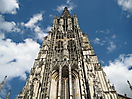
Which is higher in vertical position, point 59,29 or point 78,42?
point 59,29

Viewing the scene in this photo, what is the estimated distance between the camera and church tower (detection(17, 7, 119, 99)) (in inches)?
524

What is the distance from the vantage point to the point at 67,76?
16.9 m

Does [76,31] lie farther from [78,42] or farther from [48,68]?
[48,68]

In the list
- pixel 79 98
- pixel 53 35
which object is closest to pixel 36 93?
pixel 79 98

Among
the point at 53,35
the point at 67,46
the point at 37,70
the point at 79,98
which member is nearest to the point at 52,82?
the point at 37,70

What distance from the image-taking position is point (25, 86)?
571 inches

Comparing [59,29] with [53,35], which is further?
[59,29]

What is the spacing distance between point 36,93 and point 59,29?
18040 mm

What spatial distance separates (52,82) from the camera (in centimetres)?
1562

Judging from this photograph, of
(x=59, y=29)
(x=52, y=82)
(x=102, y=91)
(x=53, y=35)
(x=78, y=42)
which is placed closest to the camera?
(x=102, y=91)

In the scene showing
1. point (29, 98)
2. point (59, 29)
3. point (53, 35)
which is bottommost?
point (29, 98)

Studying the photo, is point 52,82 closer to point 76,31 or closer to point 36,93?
point 36,93

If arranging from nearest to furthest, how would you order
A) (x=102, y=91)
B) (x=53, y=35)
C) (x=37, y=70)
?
1. (x=102, y=91)
2. (x=37, y=70)
3. (x=53, y=35)

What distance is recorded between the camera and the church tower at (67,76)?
1330 centimetres
